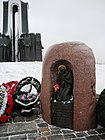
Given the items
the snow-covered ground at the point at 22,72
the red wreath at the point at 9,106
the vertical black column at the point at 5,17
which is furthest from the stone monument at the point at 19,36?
the red wreath at the point at 9,106

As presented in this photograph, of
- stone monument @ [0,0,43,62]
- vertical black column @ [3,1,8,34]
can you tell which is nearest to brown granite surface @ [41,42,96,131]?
stone monument @ [0,0,43,62]

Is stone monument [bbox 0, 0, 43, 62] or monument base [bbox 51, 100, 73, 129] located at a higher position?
stone monument [bbox 0, 0, 43, 62]

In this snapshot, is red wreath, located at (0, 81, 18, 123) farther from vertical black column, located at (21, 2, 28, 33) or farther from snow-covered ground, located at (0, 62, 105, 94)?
vertical black column, located at (21, 2, 28, 33)

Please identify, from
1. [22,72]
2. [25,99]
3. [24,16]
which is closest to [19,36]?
[24,16]

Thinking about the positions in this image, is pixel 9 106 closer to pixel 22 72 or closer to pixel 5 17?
pixel 22 72

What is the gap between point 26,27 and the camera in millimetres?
10805

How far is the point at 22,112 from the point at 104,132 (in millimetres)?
1495

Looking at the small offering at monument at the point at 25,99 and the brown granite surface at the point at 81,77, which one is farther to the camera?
the small offering at monument at the point at 25,99

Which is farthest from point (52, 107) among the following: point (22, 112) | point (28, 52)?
point (28, 52)

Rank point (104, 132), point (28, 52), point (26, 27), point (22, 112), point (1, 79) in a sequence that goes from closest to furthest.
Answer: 1. point (104, 132)
2. point (22, 112)
3. point (1, 79)
4. point (28, 52)
5. point (26, 27)

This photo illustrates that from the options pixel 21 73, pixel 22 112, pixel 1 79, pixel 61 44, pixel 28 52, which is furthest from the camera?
pixel 28 52

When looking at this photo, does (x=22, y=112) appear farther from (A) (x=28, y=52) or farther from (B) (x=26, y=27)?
(B) (x=26, y=27)

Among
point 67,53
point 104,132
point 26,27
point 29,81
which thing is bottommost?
point 104,132

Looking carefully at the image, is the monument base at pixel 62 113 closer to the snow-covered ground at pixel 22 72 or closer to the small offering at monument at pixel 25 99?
the small offering at monument at pixel 25 99
